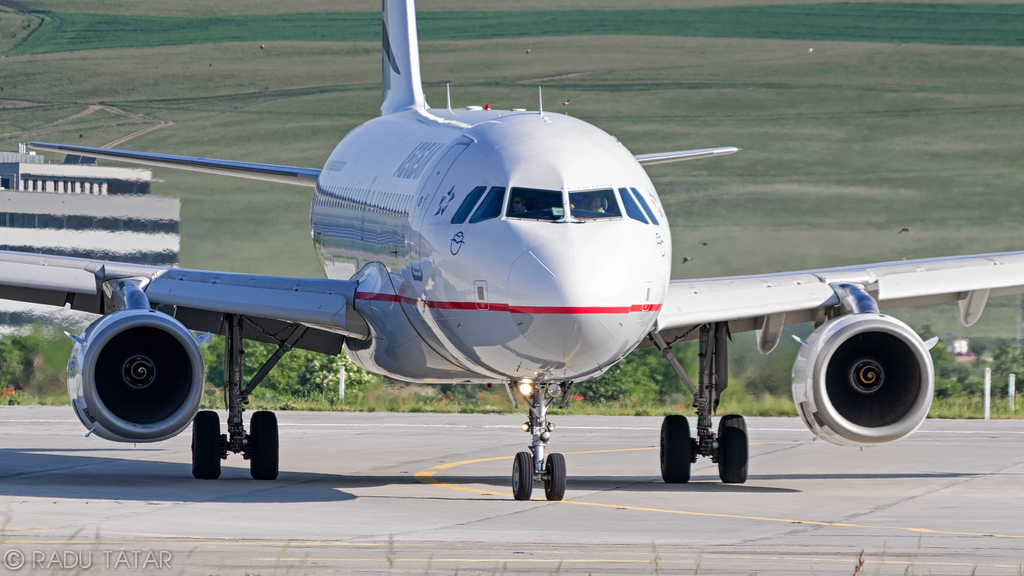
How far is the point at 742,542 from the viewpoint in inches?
544

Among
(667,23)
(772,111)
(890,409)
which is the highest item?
(667,23)

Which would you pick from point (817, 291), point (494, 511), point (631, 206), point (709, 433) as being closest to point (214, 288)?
point (494, 511)

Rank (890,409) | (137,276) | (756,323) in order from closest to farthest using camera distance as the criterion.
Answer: (890,409) → (137,276) → (756,323)

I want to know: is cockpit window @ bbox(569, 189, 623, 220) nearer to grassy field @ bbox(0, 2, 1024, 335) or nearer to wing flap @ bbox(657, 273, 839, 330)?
wing flap @ bbox(657, 273, 839, 330)

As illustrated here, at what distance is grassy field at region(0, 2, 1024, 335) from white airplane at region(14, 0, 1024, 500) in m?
82.3

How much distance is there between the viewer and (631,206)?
53.3 ft

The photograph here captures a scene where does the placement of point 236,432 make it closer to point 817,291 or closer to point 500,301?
point 500,301

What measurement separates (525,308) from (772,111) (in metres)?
111

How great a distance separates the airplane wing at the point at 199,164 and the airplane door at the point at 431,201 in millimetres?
6335

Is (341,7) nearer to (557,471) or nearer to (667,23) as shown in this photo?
(667,23)

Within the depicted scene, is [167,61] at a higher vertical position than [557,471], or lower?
higher

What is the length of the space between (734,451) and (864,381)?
2.46 m

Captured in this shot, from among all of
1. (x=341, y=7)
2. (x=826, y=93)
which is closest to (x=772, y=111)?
(x=826, y=93)

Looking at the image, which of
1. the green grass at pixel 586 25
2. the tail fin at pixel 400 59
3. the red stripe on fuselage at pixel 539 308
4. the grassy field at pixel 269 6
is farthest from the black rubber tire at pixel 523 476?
the grassy field at pixel 269 6
